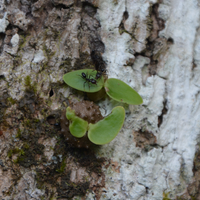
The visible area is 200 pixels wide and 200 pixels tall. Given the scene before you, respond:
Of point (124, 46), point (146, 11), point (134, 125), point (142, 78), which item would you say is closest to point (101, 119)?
point (134, 125)

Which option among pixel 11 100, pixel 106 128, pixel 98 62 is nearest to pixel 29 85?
pixel 11 100

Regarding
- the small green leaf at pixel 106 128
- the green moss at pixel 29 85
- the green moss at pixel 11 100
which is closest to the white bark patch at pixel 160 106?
the small green leaf at pixel 106 128

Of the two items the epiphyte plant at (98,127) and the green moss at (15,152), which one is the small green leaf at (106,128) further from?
the green moss at (15,152)

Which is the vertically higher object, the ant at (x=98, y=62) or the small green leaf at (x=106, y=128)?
the ant at (x=98, y=62)

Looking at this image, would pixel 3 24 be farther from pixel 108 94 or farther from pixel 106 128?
pixel 106 128

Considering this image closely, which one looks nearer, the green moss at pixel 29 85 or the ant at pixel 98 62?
the green moss at pixel 29 85

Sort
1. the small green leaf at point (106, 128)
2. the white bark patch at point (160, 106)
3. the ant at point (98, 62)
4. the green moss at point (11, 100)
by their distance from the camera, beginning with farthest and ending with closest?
the ant at point (98, 62) → the white bark patch at point (160, 106) → the green moss at point (11, 100) → the small green leaf at point (106, 128)

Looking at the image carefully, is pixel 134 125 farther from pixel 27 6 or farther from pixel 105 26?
pixel 27 6

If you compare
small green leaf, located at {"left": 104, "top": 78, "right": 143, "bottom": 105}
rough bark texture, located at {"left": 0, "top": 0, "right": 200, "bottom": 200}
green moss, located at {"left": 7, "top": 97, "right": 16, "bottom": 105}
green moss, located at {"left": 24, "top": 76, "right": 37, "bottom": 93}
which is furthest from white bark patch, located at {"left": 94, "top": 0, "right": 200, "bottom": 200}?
green moss, located at {"left": 7, "top": 97, "right": 16, "bottom": 105}
